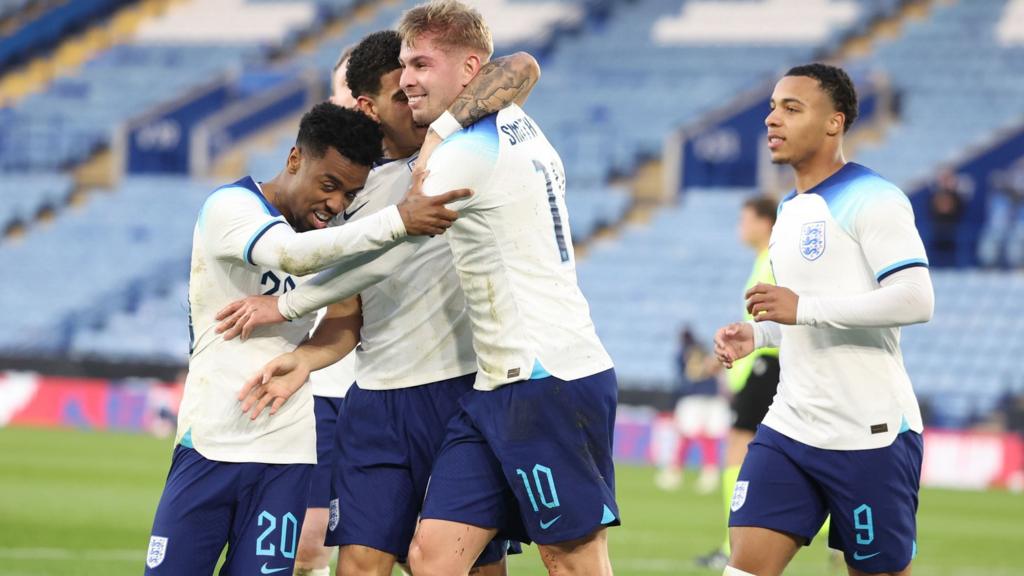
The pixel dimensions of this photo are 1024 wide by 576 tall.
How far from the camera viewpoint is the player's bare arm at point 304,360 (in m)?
5.23

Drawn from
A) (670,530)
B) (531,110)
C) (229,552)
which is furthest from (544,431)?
(531,110)

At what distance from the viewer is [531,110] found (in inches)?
1144

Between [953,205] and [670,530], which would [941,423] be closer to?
[953,205]

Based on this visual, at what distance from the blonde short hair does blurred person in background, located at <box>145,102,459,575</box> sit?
13.6 inches

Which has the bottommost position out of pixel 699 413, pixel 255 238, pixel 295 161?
pixel 699 413

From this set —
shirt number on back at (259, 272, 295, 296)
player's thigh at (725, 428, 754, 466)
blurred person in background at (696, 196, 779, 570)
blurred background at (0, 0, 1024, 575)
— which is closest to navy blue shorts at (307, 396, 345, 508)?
shirt number on back at (259, 272, 295, 296)

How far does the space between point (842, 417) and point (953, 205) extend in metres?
17.6

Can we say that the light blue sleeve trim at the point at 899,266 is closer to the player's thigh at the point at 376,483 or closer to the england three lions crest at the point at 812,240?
the england three lions crest at the point at 812,240

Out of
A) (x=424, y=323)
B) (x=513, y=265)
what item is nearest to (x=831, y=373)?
(x=513, y=265)

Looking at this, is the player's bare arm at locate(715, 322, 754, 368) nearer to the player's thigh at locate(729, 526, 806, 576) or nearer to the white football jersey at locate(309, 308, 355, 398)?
the player's thigh at locate(729, 526, 806, 576)

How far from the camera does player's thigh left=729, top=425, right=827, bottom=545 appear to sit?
592 cm

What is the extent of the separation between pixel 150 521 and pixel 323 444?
6341mm

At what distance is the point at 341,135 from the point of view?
5254 mm

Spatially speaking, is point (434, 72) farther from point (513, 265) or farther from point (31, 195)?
point (31, 195)
